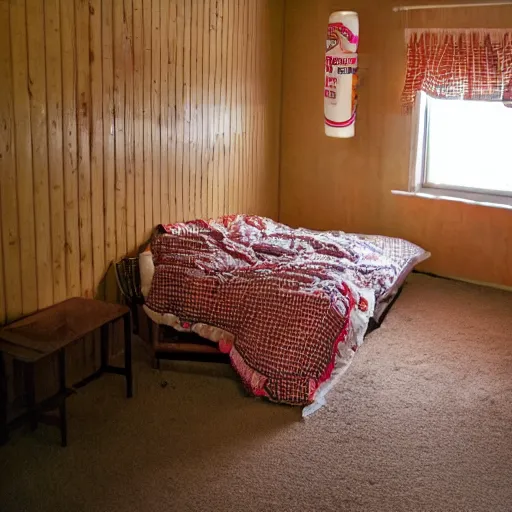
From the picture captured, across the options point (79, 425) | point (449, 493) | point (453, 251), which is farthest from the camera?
point (453, 251)

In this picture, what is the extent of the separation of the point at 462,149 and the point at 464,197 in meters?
0.33

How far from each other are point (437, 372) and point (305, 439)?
0.94 metres

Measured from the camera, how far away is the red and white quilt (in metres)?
2.98

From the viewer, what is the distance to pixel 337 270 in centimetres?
359

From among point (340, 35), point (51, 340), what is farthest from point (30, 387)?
point (340, 35)

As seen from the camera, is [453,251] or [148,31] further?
[453,251]

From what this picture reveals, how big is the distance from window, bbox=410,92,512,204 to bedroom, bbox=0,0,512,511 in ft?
0.33

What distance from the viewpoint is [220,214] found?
15.0ft

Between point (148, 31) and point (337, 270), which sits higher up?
point (148, 31)

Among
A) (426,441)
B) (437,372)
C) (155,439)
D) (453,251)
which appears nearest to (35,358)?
(155,439)

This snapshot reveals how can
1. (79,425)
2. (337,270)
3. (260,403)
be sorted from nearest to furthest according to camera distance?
(79,425) < (260,403) < (337,270)

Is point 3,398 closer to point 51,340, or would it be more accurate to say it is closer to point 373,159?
point 51,340

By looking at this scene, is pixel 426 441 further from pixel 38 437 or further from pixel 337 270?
pixel 38 437

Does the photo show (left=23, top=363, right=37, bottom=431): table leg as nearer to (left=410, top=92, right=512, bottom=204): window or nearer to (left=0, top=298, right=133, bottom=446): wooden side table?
(left=0, top=298, right=133, bottom=446): wooden side table
